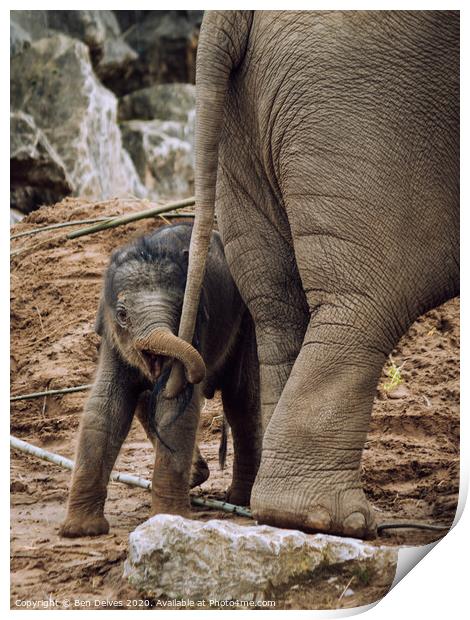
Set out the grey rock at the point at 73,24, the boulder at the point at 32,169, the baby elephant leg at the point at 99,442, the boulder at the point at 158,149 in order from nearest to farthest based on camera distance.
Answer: the grey rock at the point at 73,24
the boulder at the point at 32,169
the baby elephant leg at the point at 99,442
the boulder at the point at 158,149

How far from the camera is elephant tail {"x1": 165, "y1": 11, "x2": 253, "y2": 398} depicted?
9.27 ft

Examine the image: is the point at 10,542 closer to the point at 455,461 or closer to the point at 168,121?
the point at 455,461

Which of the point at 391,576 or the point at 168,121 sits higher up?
the point at 168,121

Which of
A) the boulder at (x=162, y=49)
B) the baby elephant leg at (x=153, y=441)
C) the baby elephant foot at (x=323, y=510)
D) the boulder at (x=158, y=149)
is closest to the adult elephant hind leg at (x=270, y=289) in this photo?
the baby elephant foot at (x=323, y=510)

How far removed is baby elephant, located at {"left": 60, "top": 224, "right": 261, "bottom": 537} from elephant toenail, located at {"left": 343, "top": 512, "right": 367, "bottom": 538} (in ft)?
1.66

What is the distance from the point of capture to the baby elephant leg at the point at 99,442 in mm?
3174

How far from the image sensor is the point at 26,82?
310 cm

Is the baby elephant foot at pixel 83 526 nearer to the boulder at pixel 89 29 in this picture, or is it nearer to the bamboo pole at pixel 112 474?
the bamboo pole at pixel 112 474

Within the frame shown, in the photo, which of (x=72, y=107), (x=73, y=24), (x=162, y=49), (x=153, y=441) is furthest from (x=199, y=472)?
(x=73, y=24)

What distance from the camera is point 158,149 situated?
3885 millimetres

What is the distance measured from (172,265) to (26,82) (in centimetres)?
57

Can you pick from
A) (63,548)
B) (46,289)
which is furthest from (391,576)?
(46,289)

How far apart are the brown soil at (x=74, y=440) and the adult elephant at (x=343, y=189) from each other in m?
0.25
